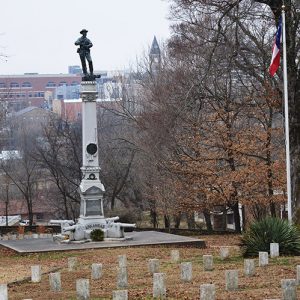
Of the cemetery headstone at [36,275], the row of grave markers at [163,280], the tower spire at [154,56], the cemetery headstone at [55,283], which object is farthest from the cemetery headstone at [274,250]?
the tower spire at [154,56]

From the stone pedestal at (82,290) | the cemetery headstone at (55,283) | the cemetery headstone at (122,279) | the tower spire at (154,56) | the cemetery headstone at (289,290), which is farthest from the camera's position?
the tower spire at (154,56)

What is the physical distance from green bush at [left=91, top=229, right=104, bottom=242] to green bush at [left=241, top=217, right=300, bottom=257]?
34.1 ft

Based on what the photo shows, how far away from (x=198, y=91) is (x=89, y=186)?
7.56m

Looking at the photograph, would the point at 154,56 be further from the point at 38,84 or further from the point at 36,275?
the point at 38,84

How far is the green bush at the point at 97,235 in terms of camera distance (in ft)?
100

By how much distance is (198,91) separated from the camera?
3731 cm

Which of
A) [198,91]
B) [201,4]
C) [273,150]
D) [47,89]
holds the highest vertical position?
[47,89]

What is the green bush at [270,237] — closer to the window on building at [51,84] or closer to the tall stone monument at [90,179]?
the tall stone monument at [90,179]

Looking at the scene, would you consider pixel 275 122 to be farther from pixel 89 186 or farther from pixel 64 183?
pixel 64 183

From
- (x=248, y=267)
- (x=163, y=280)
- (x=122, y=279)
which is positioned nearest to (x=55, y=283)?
(x=122, y=279)

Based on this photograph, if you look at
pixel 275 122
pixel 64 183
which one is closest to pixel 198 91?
pixel 275 122

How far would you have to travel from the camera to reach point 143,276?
59.1 feet

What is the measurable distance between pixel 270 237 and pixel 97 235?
11099 mm

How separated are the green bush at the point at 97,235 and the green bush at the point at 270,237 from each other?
10.4 meters
